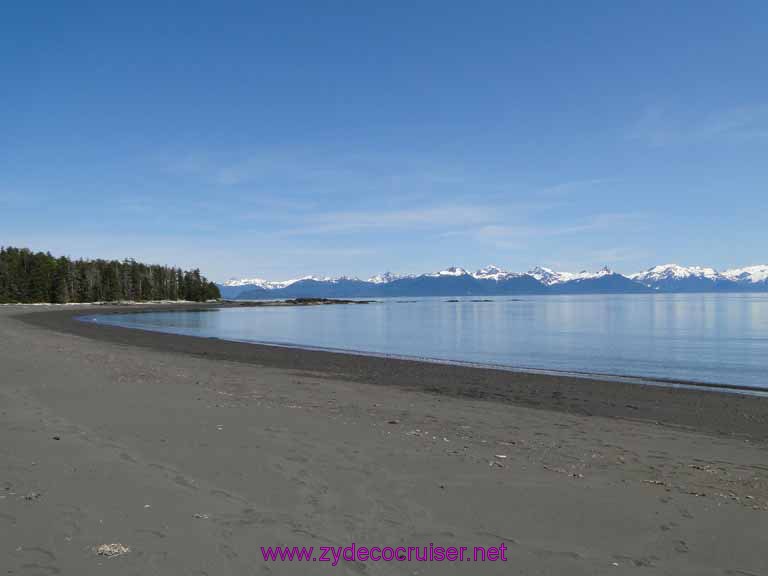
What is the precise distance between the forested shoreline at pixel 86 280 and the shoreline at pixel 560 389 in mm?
113221

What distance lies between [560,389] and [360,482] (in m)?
14.3

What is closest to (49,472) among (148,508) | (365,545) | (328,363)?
(148,508)

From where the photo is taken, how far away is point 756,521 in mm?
6117

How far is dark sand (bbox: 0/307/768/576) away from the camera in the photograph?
506 centimetres

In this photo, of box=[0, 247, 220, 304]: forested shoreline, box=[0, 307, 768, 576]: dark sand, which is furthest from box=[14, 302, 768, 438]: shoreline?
box=[0, 247, 220, 304]: forested shoreline

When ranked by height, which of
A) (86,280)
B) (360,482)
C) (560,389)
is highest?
(86,280)

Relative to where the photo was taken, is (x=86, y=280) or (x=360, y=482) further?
(x=86, y=280)

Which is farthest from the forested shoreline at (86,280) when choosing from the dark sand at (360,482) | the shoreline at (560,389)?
the dark sand at (360,482)

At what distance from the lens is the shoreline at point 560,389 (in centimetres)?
1480

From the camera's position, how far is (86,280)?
137125mm

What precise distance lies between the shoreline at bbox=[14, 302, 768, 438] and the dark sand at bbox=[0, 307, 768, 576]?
31cm

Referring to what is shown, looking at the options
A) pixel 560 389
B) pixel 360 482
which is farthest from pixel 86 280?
pixel 360 482

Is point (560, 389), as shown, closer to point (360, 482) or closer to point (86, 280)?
point (360, 482)

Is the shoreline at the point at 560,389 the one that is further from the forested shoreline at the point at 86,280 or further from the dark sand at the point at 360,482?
the forested shoreline at the point at 86,280
